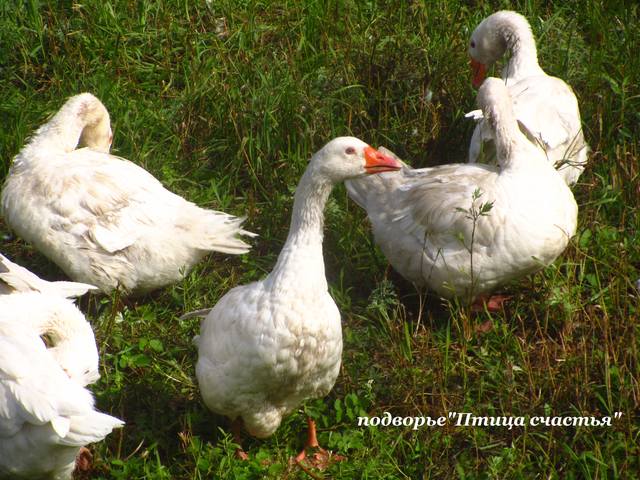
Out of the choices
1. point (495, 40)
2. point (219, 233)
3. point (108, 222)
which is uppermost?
point (495, 40)

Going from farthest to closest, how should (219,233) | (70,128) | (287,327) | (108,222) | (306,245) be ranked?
1. (70,128)
2. (219,233)
3. (108,222)
4. (306,245)
5. (287,327)

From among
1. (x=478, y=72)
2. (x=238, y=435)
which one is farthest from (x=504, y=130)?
(x=238, y=435)

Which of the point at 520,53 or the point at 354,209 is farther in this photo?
the point at 520,53

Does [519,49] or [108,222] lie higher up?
[519,49]

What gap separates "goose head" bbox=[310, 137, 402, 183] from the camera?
427cm

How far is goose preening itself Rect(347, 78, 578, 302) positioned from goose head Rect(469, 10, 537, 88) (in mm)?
1125

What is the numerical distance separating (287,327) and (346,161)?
0.78 m

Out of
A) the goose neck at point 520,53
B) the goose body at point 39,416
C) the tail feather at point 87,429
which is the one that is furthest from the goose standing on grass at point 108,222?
the goose neck at point 520,53

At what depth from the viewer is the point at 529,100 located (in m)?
6.05

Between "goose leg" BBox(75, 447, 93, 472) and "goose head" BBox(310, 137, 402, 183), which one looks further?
"goose leg" BBox(75, 447, 93, 472)

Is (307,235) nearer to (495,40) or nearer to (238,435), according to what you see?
(238,435)

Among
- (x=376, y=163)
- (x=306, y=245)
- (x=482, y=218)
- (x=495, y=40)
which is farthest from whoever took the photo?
(x=495, y=40)

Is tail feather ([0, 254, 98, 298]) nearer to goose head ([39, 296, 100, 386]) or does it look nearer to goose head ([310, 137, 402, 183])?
goose head ([39, 296, 100, 386])

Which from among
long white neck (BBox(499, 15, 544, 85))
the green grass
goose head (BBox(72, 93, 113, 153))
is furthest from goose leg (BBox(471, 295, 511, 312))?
goose head (BBox(72, 93, 113, 153))
